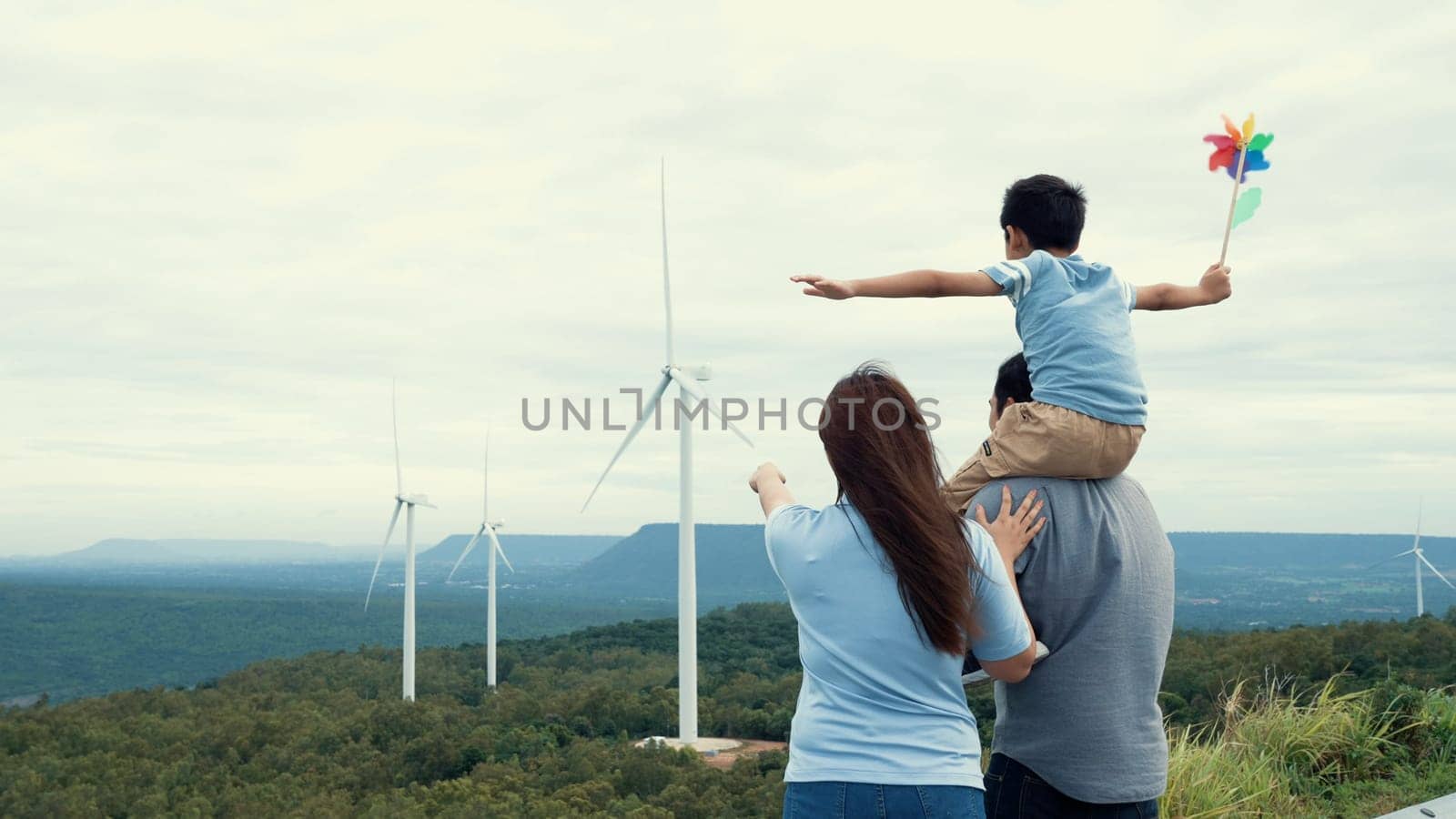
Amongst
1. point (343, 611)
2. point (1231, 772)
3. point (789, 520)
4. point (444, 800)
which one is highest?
point (789, 520)

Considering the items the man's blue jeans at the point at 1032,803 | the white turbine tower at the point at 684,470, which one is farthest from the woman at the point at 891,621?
the white turbine tower at the point at 684,470

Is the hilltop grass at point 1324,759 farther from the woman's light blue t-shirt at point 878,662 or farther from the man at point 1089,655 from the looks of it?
the woman's light blue t-shirt at point 878,662

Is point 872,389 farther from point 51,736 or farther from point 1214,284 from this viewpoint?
point 51,736

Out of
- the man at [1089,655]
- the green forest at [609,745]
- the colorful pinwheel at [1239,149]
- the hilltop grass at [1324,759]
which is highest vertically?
the colorful pinwheel at [1239,149]

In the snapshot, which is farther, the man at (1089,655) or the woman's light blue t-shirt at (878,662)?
the man at (1089,655)

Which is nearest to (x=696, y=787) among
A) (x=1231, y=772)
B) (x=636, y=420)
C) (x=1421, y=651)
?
(x=636, y=420)

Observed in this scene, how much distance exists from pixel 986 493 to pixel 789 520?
582 millimetres

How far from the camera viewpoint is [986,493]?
3.42 meters

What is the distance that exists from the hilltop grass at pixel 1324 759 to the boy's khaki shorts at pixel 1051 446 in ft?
15.6

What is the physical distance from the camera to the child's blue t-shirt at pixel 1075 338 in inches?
136

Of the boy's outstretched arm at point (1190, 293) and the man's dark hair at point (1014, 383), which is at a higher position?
the boy's outstretched arm at point (1190, 293)

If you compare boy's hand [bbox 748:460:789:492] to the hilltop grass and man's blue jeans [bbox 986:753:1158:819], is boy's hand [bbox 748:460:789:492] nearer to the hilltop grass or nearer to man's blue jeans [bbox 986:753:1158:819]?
man's blue jeans [bbox 986:753:1158:819]

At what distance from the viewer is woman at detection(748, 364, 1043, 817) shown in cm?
306

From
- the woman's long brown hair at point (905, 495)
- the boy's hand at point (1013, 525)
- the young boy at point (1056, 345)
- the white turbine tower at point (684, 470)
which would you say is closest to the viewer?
the woman's long brown hair at point (905, 495)
